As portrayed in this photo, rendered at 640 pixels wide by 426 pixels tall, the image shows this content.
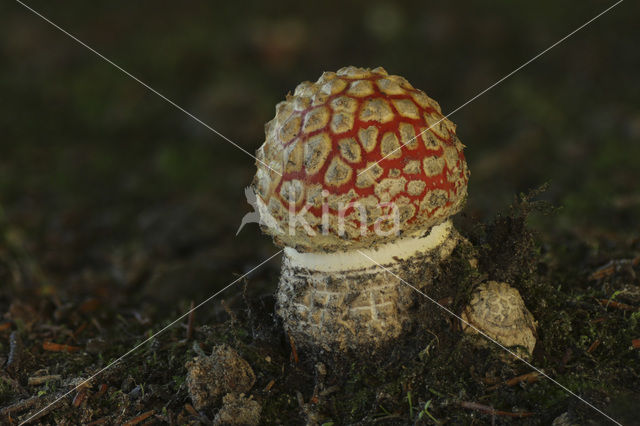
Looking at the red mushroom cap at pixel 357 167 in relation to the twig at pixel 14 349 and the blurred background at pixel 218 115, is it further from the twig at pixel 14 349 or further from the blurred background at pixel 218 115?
the twig at pixel 14 349

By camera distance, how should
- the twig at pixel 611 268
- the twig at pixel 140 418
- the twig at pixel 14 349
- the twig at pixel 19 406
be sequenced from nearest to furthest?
1. the twig at pixel 140 418
2. the twig at pixel 19 406
3. the twig at pixel 14 349
4. the twig at pixel 611 268

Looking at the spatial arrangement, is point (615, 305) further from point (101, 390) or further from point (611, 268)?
point (101, 390)

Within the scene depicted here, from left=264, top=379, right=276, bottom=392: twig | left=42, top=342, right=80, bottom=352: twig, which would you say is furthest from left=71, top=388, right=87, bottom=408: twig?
left=264, top=379, right=276, bottom=392: twig

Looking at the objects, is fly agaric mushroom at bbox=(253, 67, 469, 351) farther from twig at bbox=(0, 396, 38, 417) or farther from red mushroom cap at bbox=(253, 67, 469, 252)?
twig at bbox=(0, 396, 38, 417)

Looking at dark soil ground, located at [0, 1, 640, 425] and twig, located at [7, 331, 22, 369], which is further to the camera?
twig, located at [7, 331, 22, 369]

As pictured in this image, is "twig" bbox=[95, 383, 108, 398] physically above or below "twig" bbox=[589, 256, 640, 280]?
above

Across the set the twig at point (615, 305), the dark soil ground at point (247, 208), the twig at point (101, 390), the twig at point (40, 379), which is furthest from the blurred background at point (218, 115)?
the twig at point (101, 390)

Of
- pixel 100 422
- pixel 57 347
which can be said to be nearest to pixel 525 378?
pixel 100 422

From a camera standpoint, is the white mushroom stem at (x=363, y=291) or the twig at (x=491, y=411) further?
the white mushroom stem at (x=363, y=291)
